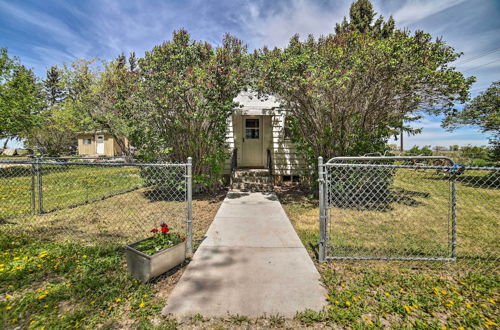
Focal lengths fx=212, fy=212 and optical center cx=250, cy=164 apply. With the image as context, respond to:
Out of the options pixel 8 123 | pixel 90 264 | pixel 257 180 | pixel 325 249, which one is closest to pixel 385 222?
pixel 325 249

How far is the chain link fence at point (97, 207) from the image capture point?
381 centimetres

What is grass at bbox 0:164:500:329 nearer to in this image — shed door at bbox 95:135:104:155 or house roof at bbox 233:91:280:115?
house roof at bbox 233:91:280:115

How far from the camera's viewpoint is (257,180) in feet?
25.2

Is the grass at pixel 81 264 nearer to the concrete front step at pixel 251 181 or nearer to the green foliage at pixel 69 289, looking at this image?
the green foliage at pixel 69 289

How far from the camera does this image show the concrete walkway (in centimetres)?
213

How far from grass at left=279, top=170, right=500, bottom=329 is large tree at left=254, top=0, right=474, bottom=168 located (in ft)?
7.03

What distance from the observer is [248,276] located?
262 centimetres

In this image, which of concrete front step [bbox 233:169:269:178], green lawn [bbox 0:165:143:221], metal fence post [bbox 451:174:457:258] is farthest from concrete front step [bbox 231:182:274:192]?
metal fence post [bbox 451:174:457:258]

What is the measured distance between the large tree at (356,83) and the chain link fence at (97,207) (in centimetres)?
359

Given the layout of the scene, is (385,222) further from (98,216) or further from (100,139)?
(100,139)

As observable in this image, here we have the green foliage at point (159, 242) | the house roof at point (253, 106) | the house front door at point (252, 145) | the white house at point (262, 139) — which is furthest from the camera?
the house front door at point (252, 145)

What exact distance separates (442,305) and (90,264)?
421 centimetres

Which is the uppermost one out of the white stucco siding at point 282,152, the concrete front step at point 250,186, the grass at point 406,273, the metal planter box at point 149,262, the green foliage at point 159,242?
the white stucco siding at point 282,152

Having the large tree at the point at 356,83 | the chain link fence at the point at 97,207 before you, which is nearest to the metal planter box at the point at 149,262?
the chain link fence at the point at 97,207
